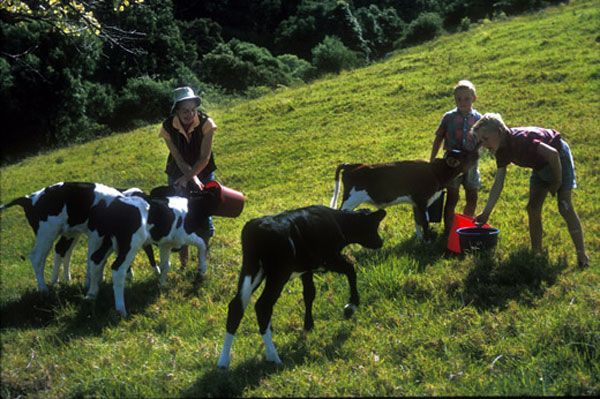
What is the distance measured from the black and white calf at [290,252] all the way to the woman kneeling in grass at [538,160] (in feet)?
6.81

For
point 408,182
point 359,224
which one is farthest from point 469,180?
point 359,224

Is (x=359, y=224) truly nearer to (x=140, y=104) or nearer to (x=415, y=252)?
(x=415, y=252)

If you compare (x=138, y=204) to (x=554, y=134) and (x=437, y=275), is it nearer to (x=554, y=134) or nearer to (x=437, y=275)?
(x=437, y=275)

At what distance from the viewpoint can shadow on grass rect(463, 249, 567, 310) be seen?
548 centimetres

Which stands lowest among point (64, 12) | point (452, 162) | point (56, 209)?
point (452, 162)

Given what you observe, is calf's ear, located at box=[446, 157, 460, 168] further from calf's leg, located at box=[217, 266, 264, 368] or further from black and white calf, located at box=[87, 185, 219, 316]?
calf's leg, located at box=[217, 266, 264, 368]

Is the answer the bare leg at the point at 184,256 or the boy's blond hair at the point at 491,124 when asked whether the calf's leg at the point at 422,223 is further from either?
the bare leg at the point at 184,256

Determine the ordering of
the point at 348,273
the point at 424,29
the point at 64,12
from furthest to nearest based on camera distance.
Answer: the point at 424,29 < the point at 64,12 < the point at 348,273

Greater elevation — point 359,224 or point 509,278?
point 359,224

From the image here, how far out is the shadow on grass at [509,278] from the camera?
5484 millimetres

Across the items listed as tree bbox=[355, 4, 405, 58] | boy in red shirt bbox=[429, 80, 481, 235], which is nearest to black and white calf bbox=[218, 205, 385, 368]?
boy in red shirt bbox=[429, 80, 481, 235]

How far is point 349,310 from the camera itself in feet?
17.4

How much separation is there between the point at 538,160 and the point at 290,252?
11.7ft

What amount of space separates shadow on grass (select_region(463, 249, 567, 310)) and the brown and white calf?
1.46 meters
